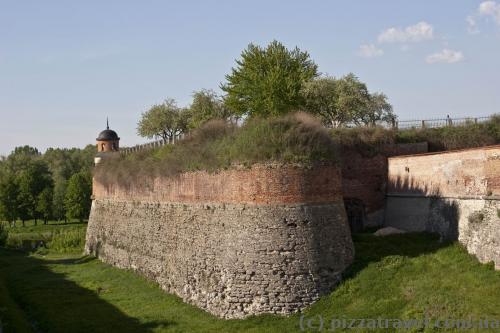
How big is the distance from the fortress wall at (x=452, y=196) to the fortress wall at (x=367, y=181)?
41 cm

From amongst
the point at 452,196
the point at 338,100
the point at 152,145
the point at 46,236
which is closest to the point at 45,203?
the point at 46,236

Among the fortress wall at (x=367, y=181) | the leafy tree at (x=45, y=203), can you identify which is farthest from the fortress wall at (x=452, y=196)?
the leafy tree at (x=45, y=203)

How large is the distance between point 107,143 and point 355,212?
19.1 m

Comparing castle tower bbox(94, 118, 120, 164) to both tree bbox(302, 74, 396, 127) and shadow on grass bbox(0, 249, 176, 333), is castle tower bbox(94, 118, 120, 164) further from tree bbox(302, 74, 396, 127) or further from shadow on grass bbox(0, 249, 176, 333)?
tree bbox(302, 74, 396, 127)

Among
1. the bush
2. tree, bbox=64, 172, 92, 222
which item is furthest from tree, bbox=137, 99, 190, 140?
the bush

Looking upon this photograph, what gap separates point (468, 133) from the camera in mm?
24578

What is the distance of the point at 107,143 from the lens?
3509 cm

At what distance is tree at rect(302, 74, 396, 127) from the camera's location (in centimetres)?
3241

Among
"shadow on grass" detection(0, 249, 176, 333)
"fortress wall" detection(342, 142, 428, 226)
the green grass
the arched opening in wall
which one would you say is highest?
"fortress wall" detection(342, 142, 428, 226)

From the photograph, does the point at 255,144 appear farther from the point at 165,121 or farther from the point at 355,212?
the point at 165,121

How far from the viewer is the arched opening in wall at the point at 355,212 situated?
884 inches

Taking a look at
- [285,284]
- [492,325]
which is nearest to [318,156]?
[285,284]

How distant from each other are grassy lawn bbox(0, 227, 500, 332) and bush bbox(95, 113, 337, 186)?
387 centimetres

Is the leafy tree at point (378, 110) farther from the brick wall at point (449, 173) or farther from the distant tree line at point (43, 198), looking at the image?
the distant tree line at point (43, 198)
